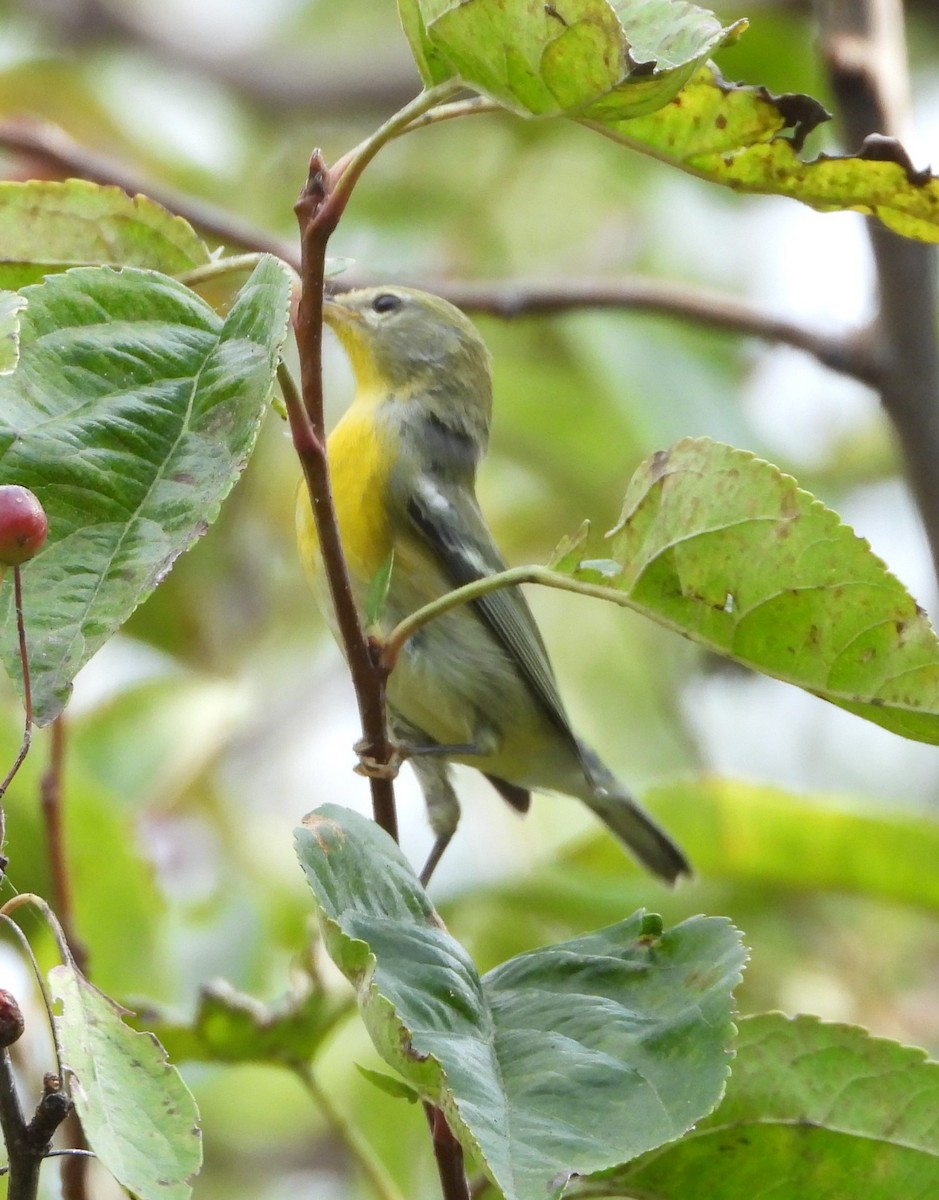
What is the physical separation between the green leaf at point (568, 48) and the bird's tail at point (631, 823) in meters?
2.55

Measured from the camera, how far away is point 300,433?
1.44 m

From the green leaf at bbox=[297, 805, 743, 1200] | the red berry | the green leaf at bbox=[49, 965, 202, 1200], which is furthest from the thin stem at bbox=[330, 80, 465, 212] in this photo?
the green leaf at bbox=[49, 965, 202, 1200]

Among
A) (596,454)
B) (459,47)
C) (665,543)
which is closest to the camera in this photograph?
(459,47)

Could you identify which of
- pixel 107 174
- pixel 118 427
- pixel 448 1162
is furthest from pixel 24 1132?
pixel 107 174

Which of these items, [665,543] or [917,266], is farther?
[917,266]

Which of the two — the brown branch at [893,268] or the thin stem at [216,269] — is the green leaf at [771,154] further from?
the brown branch at [893,268]

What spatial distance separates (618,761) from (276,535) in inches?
58.1

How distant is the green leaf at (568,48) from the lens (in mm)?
1306

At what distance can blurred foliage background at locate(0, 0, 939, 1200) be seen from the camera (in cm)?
331

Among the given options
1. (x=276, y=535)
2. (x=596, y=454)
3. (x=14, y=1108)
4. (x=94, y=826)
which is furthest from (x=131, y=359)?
(x=276, y=535)

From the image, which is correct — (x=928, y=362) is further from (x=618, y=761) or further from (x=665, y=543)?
(x=618, y=761)

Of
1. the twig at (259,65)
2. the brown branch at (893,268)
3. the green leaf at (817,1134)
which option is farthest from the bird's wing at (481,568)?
the twig at (259,65)

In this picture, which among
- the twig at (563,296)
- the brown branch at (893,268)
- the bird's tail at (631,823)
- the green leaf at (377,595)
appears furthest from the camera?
the bird's tail at (631,823)

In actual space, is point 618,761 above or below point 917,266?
below
